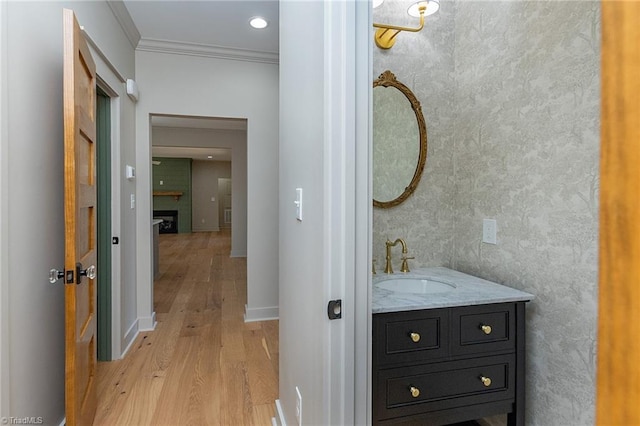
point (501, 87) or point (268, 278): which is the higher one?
point (501, 87)

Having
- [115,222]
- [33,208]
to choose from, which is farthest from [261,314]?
[33,208]

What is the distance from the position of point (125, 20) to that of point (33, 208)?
6.11 ft

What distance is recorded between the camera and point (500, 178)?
66.5 inches

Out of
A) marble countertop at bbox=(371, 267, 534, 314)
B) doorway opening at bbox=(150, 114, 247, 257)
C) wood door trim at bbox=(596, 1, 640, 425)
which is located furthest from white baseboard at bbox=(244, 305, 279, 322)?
doorway opening at bbox=(150, 114, 247, 257)

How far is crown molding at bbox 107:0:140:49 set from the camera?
8.03 ft

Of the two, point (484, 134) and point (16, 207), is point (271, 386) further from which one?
point (484, 134)

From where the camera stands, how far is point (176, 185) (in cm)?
1135

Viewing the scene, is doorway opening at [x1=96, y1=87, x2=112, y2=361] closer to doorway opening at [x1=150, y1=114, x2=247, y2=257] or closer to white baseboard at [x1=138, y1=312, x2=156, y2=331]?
white baseboard at [x1=138, y1=312, x2=156, y2=331]

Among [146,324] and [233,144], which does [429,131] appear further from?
[233,144]

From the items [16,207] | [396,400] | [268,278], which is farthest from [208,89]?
[396,400]

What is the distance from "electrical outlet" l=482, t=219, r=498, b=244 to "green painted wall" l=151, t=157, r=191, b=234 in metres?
11.0

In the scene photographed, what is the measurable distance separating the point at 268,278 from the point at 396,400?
7.57 feet

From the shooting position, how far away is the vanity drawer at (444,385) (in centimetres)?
131

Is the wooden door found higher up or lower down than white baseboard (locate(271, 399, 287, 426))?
higher up
